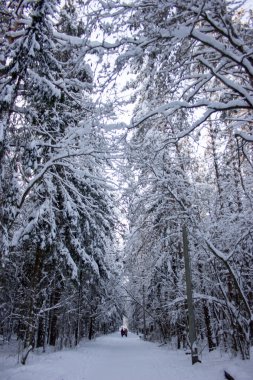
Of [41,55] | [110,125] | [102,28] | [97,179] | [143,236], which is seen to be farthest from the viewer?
[143,236]

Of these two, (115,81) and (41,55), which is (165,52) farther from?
(41,55)

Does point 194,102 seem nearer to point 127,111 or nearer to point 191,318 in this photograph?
point 127,111

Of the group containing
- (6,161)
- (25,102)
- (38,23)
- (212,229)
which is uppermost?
(38,23)

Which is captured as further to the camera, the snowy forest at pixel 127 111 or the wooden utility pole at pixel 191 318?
the wooden utility pole at pixel 191 318

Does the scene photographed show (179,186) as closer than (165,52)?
No

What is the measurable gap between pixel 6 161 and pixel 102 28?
4444 mm

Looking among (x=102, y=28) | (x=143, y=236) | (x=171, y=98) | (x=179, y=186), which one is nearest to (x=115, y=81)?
(x=102, y=28)

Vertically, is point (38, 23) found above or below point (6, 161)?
above

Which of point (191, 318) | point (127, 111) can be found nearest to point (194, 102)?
point (127, 111)

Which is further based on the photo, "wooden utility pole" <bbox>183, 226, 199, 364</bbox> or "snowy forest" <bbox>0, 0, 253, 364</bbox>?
"wooden utility pole" <bbox>183, 226, 199, 364</bbox>

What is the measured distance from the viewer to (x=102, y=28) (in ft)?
13.7

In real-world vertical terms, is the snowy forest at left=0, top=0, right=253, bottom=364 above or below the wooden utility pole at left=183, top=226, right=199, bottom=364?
above

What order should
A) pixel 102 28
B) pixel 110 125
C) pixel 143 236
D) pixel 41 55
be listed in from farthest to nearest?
1. pixel 143 236
2. pixel 41 55
3. pixel 110 125
4. pixel 102 28

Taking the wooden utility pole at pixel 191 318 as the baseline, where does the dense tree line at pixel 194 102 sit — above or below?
above
